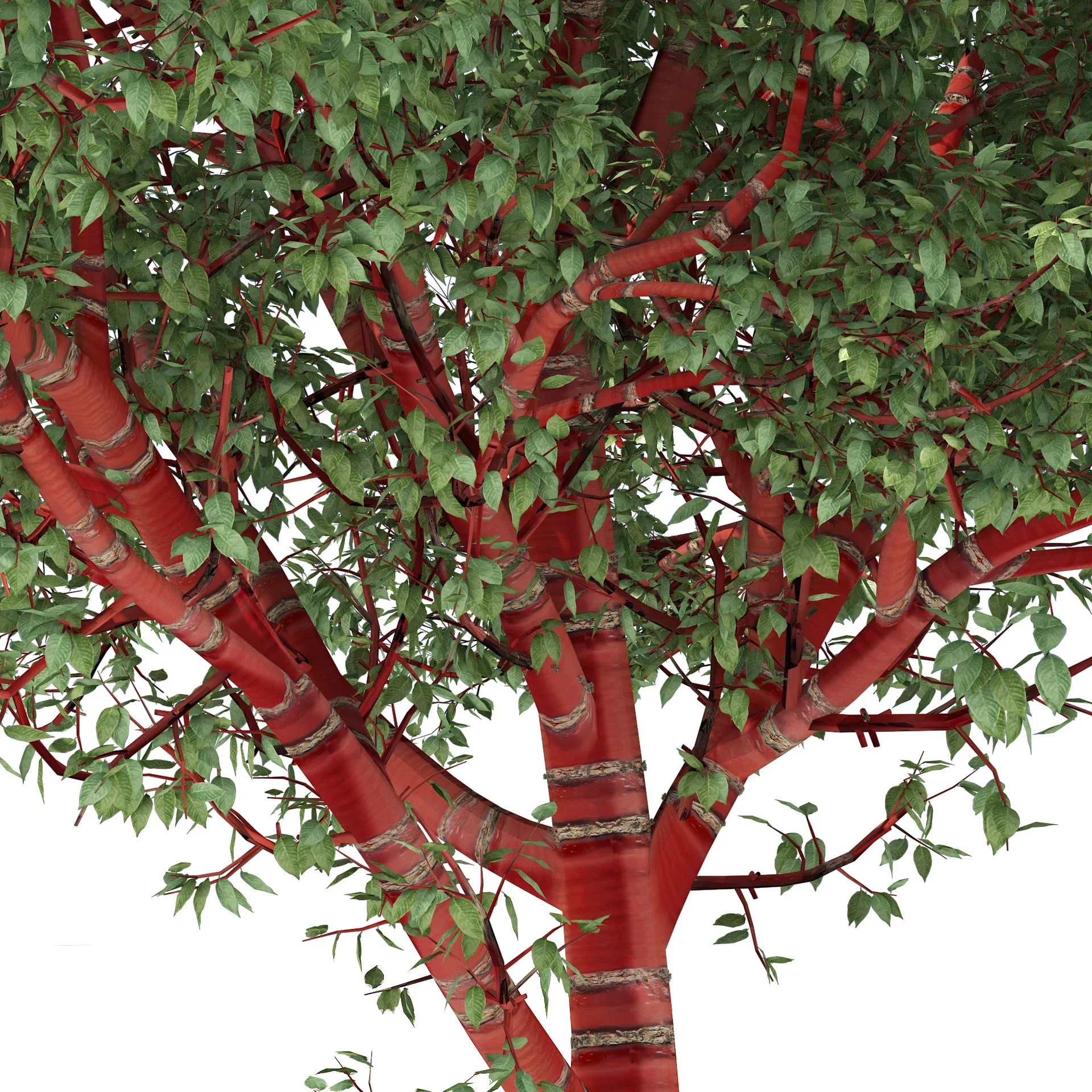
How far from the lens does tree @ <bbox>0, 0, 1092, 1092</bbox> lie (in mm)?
2406

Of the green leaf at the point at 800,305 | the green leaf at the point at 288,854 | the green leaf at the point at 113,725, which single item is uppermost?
the green leaf at the point at 800,305

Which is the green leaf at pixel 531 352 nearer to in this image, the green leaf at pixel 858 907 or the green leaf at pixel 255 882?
the green leaf at pixel 255 882

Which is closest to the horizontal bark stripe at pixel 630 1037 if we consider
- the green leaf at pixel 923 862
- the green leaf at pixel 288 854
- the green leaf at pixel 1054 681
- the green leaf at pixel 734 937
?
the green leaf at pixel 734 937

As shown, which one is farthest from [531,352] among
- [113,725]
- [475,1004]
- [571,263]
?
[475,1004]

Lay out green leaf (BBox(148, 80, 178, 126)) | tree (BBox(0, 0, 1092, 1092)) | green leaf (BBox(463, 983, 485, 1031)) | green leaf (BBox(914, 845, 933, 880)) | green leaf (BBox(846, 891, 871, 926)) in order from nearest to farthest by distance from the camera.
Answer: green leaf (BBox(148, 80, 178, 126)) → tree (BBox(0, 0, 1092, 1092)) → green leaf (BBox(463, 983, 485, 1031)) → green leaf (BBox(914, 845, 933, 880)) → green leaf (BBox(846, 891, 871, 926))

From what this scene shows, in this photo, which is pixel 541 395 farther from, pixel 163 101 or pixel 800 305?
pixel 163 101

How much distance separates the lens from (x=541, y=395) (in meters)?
3.35

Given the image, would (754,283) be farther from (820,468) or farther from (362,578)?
(362,578)

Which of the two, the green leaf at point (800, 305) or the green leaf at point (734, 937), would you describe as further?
the green leaf at point (734, 937)

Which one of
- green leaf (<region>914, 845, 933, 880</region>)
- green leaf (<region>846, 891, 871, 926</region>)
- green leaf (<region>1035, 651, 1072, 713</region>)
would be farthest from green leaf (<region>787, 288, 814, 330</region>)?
green leaf (<region>846, 891, 871, 926</region>)

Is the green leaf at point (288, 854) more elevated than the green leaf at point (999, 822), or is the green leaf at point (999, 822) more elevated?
the green leaf at point (999, 822)

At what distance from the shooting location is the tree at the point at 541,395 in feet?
7.89

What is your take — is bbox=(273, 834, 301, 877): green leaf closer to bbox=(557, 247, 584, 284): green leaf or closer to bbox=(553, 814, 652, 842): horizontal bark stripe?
bbox=(553, 814, 652, 842): horizontal bark stripe

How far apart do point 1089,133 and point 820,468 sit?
0.92 meters
